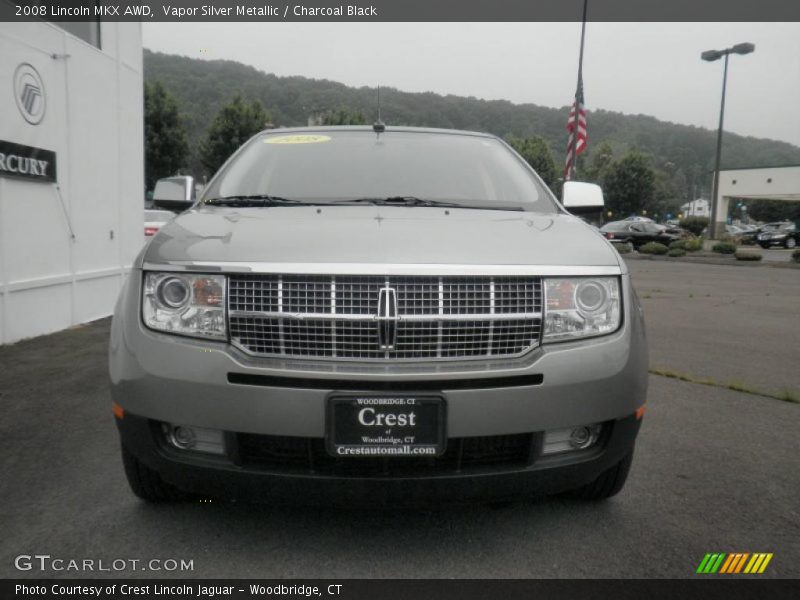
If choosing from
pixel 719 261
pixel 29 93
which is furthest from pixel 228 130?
pixel 29 93

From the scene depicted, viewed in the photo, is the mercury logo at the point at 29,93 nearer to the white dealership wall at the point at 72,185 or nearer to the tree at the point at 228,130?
the white dealership wall at the point at 72,185

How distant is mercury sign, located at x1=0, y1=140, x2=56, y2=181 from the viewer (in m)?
5.40

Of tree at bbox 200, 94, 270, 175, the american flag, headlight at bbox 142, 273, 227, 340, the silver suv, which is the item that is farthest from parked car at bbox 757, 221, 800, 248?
headlight at bbox 142, 273, 227, 340

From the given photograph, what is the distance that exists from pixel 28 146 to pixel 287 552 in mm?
4986

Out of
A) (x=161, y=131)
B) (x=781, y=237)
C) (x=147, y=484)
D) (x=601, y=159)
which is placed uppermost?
(x=601, y=159)

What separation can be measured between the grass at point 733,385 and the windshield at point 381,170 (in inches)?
84.6

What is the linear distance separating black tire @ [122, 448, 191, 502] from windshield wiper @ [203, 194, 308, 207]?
3.60ft

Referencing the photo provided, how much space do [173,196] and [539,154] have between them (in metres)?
62.0

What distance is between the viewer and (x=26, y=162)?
567 centimetres

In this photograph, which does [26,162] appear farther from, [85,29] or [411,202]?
[411,202]

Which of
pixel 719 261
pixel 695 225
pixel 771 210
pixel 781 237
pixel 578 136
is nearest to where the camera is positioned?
pixel 578 136
